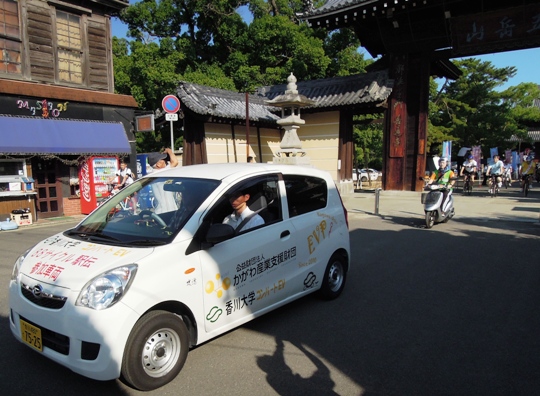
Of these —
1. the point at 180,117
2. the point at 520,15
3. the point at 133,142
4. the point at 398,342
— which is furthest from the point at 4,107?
the point at 520,15

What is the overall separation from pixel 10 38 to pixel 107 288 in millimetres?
13029

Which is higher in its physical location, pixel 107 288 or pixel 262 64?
pixel 262 64

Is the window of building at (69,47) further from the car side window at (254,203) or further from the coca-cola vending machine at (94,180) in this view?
the car side window at (254,203)

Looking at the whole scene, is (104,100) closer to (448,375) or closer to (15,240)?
(15,240)

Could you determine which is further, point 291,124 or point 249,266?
point 291,124

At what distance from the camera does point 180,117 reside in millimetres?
14750

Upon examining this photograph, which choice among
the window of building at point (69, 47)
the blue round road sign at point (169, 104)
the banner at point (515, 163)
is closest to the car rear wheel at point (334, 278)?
the blue round road sign at point (169, 104)

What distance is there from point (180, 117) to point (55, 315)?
12793 mm

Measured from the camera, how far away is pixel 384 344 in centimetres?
368

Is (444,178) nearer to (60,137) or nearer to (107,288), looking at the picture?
(107,288)

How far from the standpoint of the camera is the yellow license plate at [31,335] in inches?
113

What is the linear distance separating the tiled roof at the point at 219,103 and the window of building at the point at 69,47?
366cm

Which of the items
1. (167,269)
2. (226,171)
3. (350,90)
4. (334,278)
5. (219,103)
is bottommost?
(334,278)

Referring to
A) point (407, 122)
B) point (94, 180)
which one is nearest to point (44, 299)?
point (94, 180)
